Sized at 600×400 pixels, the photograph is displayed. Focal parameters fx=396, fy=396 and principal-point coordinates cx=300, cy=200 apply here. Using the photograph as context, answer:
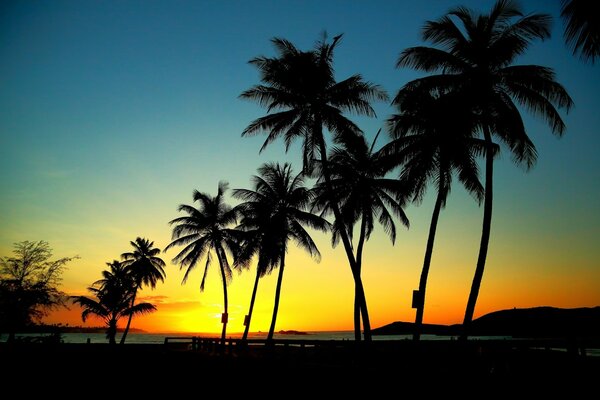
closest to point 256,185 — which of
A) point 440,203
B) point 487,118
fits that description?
point 440,203

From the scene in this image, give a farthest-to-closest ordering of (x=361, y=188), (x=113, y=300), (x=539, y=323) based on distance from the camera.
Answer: (x=539, y=323)
(x=113, y=300)
(x=361, y=188)

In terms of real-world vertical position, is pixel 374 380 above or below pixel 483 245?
below

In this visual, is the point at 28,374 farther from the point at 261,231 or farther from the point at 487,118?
the point at 487,118

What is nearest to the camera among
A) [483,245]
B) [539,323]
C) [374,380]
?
[374,380]

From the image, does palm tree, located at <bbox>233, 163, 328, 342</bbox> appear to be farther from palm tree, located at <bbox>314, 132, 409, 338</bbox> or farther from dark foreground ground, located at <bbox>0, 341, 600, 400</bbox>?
dark foreground ground, located at <bbox>0, 341, 600, 400</bbox>

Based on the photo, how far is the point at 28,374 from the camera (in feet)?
48.6

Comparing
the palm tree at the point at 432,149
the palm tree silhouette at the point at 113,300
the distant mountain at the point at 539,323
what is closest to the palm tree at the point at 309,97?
the palm tree at the point at 432,149

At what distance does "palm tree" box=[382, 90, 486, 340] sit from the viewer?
2061cm

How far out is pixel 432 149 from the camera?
21.2 meters

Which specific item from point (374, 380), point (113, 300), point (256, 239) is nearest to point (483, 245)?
point (374, 380)

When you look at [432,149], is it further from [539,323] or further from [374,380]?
[539,323]

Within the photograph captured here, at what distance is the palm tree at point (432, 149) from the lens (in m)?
20.6

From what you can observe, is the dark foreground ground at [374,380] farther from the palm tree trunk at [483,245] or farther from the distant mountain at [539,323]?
the distant mountain at [539,323]

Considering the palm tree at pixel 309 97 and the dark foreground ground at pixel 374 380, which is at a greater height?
the palm tree at pixel 309 97
